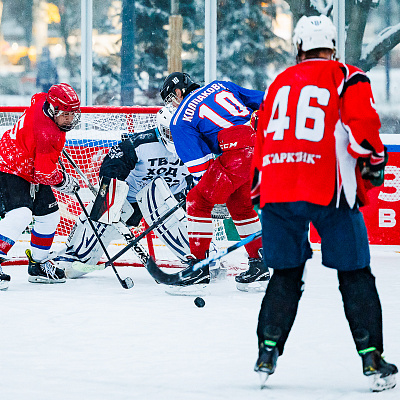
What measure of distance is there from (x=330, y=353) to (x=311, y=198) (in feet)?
2.31

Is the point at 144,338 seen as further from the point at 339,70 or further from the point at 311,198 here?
the point at 339,70

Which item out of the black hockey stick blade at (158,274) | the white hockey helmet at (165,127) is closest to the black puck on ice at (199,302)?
the black hockey stick blade at (158,274)

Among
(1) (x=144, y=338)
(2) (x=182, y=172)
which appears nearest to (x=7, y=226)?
(2) (x=182, y=172)

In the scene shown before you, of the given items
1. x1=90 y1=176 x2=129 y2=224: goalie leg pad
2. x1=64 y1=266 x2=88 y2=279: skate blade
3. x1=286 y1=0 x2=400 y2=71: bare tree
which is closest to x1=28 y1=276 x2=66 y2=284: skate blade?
x1=64 y1=266 x2=88 y2=279: skate blade

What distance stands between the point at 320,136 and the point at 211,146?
1571mm

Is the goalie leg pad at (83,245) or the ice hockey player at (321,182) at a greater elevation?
the ice hockey player at (321,182)

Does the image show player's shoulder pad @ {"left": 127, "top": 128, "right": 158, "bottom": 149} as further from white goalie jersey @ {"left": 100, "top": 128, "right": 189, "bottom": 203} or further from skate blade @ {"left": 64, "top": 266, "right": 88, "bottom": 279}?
skate blade @ {"left": 64, "top": 266, "right": 88, "bottom": 279}

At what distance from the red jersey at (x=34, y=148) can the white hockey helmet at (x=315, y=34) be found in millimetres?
1881

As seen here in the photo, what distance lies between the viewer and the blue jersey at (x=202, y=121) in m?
3.59

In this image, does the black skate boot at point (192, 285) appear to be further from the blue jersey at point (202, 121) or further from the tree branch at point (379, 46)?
the tree branch at point (379, 46)

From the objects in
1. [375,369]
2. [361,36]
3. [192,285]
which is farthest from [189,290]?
[361,36]

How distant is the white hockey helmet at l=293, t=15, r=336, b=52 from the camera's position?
221cm

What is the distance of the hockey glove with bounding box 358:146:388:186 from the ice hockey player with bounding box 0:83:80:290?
203cm

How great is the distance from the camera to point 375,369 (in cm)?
210
